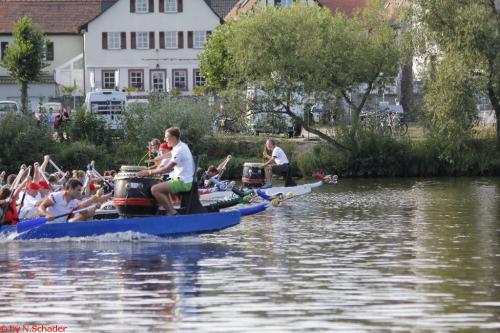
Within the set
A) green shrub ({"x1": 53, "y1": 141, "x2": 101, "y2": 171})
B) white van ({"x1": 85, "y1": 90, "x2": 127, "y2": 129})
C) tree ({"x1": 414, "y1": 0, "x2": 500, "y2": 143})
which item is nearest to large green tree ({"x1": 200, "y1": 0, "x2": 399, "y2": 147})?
tree ({"x1": 414, "y1": 0, "x2": 500, "y2": 143})

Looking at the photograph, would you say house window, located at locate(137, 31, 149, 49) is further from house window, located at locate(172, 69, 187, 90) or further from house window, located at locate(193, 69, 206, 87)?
house window, located at locate(193, 69, 206, 87)

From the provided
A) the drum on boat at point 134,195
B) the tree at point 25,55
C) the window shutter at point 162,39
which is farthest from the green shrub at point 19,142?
the window shutter at point 162,39

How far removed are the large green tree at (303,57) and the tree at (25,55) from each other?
21934mm

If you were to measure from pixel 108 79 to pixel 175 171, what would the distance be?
195 feet

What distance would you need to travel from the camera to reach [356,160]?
48.9 metres

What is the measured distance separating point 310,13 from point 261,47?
311 cm

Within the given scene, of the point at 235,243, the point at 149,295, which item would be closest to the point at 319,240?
the point at 235,243

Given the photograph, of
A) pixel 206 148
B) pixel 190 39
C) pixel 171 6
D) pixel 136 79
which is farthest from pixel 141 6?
pixel 206 148

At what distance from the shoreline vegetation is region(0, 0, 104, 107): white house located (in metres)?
31.4

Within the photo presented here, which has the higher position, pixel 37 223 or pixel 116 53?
pixel 116 53

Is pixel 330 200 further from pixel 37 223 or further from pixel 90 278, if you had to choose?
pixel 90 278

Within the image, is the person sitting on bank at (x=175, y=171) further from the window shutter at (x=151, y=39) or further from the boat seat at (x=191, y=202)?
the window shutter at (x=151, y=39)

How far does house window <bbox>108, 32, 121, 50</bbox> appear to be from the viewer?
265 feet

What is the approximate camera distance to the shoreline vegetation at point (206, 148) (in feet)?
157
